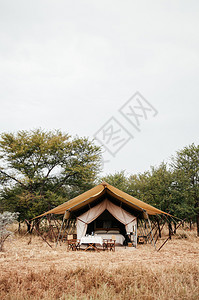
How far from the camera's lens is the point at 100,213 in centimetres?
1028

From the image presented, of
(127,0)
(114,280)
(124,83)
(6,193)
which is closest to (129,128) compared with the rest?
(124,83)

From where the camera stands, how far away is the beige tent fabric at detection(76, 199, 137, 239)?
10109mm

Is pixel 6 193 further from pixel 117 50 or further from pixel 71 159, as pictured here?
pixel 117 50

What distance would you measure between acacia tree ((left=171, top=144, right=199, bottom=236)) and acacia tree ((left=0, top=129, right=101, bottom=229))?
5228 mm

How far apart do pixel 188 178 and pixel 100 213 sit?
252 inches

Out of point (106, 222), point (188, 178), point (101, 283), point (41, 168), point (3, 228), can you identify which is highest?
point (41, 168)

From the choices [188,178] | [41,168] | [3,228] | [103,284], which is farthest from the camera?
[41,168]

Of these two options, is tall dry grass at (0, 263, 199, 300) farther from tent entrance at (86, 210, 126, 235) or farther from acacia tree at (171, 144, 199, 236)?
acacia tree at (171, 144, 199, 236)

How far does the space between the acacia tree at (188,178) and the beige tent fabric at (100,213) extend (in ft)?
13.5

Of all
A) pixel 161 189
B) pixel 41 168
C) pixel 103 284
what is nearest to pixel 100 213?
pixel 161 189

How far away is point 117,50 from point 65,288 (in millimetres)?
7501

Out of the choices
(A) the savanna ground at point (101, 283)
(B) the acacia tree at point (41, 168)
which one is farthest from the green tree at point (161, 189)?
(A) the savanna ground at point (101, 283)

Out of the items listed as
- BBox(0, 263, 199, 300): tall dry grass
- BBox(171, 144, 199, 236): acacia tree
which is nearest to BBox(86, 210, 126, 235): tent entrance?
BBox(171, 144, 199, 236): acacia tree

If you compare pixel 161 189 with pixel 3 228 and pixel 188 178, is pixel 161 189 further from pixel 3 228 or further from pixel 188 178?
pixel 3 228
